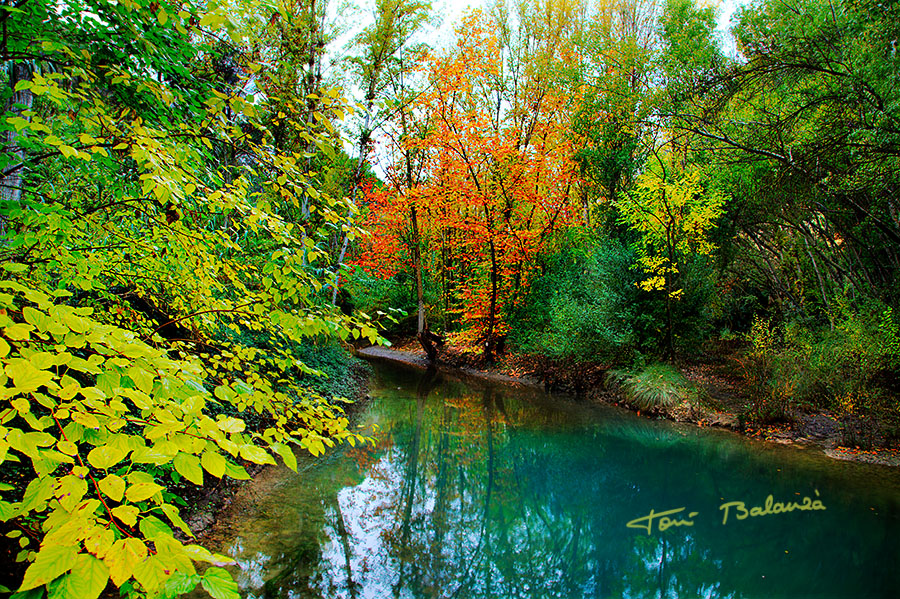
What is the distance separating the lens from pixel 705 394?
10016 millimetres

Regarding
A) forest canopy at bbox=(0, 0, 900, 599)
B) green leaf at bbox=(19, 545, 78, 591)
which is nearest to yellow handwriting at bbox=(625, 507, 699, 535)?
forest canopy at bbox=(0, 0, 900, 599)

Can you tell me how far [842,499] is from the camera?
5.89 m

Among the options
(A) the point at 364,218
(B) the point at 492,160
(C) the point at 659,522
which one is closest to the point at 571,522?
(C) the point at 659,522

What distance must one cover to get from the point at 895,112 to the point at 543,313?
1068 cm

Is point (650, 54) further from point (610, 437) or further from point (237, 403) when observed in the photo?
point (237, 403)

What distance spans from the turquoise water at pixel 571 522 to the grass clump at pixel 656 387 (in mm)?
1142

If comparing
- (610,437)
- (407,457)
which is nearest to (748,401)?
(610,437)

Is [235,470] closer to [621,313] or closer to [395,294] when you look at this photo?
[621,313]

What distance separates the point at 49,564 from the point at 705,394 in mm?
11393

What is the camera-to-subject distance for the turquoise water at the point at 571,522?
4305 mm

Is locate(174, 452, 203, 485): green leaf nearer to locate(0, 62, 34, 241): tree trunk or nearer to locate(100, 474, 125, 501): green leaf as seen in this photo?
locate(100, 474, 125, 501): green leaf

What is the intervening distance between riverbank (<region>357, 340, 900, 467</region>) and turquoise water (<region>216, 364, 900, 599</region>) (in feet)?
1.81

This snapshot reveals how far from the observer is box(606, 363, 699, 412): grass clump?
9820mm

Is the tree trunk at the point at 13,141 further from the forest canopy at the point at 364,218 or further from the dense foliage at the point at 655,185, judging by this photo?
the dense foliage at the point at 655,185
